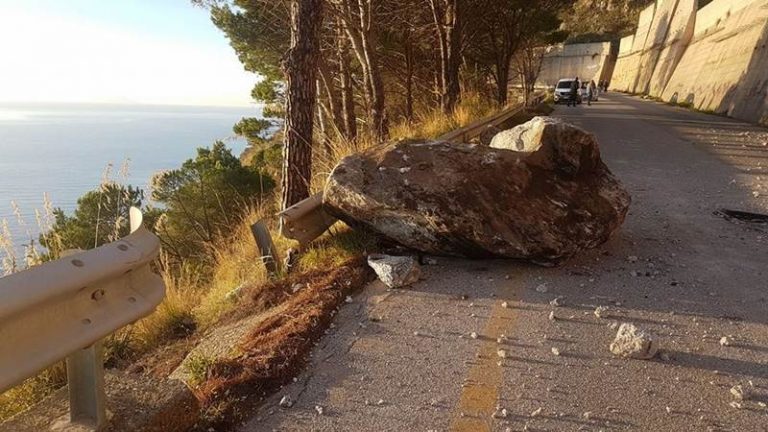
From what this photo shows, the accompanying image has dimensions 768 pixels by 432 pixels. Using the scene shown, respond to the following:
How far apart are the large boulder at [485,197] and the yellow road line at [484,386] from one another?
108cm

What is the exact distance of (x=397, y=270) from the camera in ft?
14.9

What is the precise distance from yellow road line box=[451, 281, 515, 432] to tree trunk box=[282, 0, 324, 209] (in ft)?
11.7

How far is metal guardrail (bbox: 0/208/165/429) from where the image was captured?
1.88 m

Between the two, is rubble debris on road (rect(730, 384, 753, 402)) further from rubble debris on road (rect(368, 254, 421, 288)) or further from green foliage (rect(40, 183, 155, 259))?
green foliage (rect(40, 183, 155, 259))

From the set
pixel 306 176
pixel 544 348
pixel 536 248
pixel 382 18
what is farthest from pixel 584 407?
pixel 382 18

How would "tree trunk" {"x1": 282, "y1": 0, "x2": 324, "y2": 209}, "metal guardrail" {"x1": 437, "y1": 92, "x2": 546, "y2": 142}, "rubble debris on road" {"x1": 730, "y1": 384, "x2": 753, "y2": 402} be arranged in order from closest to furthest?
"rubble debris on road" {"x1": 730, "y1": 384, "x2": 753, "y2": 402} → "tree trunk" {"x1": 282, "y1": 0, "x2": 324, "y2": 209} → "metal guardrail" {"x1": 437, "y1": 92, "x2": 546, "y2": 142}

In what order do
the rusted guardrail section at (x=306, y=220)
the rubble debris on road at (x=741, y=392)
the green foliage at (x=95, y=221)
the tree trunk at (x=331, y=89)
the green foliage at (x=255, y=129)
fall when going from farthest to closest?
the green foliage at (x=255, y=129) → the tree trunk at (x=331, y=89) → the green foliage at (x=95, y=221) → the rusted guardrail section at (x=306, y=220) → the rubble debris on road at (x=741, y=392)

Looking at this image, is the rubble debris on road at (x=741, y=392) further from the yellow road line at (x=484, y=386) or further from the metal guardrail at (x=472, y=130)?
the metal guardrail at (x=472, y=130)

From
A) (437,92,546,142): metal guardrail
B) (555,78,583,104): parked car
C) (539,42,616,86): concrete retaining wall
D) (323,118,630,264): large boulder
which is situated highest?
(323,118,630,264): large boulder

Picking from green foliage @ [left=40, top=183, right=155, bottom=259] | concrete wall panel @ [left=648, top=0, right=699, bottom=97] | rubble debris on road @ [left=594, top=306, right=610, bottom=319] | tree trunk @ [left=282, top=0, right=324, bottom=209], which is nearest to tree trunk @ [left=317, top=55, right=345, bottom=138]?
green foliage @ [left=40, top=183, right=155, bottom=259]

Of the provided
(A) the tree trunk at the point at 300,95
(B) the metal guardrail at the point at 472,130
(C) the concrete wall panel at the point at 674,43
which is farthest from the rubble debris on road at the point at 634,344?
(C) the concrete wall panel at the point at 674,43

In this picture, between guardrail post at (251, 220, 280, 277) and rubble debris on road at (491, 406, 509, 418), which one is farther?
guardrail post at (251, 220, 280, 277)

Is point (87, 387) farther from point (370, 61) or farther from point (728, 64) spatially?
point (728, 64)

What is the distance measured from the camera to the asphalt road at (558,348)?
2775mm
